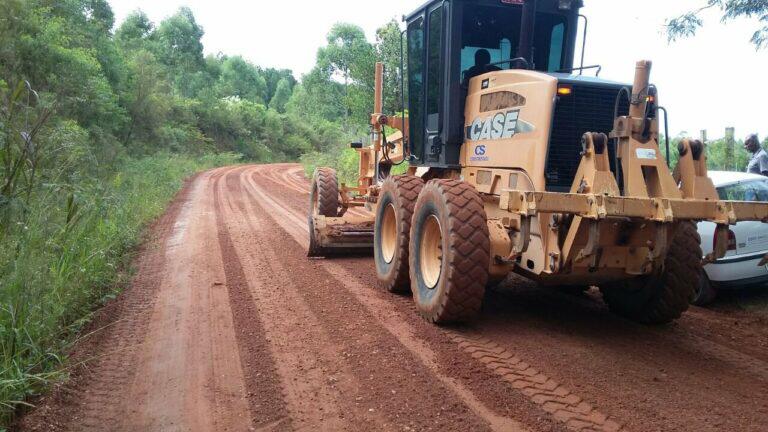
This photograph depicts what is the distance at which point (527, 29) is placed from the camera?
17.8 feet

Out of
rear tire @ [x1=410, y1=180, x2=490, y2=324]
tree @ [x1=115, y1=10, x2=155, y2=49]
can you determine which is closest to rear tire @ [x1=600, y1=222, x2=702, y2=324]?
rear tire @ [x1=410, y1=180, x2=490, y2=324]

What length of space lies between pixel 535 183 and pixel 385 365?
1992mm

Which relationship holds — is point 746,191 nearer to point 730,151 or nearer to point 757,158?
point 757,158

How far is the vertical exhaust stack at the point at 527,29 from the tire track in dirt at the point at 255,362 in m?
3.62

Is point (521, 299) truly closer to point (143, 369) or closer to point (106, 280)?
point (143, 369)

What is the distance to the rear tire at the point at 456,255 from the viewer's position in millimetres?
4504

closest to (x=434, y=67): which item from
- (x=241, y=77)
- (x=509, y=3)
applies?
(x=509, y=3)

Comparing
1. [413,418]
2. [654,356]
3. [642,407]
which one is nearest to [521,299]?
[654,356]

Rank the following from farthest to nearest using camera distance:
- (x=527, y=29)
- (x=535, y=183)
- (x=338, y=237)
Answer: (x=338, y=237)
(x=527, y=29)
(x=535, y=183)

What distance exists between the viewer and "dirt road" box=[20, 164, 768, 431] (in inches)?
129

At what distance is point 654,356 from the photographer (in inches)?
169

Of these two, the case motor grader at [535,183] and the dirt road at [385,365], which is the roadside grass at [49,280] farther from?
the case motor grader at [535,183]

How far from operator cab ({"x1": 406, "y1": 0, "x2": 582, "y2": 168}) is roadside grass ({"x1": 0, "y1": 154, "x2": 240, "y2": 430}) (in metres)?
3.91

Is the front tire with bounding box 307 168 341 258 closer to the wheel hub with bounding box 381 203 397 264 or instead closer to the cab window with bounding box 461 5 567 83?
the wheel hub with bounding box 381 203 397 264
